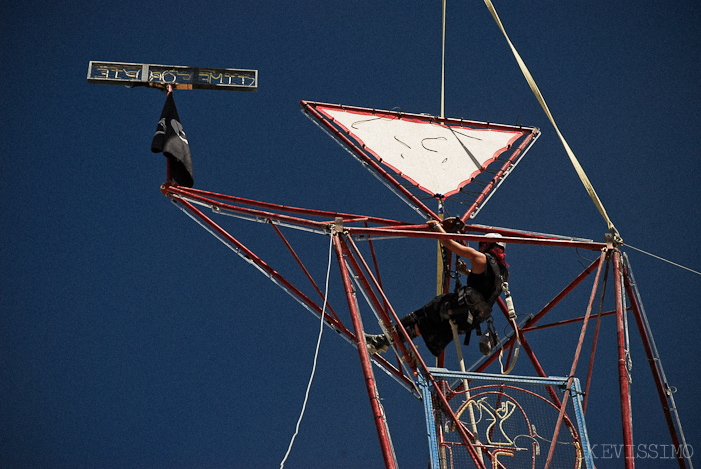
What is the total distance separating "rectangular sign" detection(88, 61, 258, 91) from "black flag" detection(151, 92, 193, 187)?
2.66 ft

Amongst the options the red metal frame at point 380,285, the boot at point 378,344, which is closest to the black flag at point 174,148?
the red metal frame at point 380,285

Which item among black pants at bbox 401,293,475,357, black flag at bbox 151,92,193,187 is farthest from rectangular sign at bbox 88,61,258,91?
black pants at bbox 401,293,475,357

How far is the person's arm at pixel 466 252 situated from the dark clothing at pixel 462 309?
0.13 meters

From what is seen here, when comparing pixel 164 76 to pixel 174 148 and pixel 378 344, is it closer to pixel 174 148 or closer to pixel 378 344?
pixel 174 148

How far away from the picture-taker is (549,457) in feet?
35.9

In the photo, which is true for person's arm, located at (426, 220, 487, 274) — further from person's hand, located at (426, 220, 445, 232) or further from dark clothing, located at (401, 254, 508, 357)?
dark clothing, located at (401, 254, 508, 357)

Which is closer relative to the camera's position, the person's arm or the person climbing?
the person's arm

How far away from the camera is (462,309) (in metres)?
13.3

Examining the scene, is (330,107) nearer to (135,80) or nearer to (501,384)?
(135,80)

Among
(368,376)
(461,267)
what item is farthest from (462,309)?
(368,376)

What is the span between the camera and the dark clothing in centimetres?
1287

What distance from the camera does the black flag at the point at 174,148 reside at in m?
13.9

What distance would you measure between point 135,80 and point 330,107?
3.79 meters

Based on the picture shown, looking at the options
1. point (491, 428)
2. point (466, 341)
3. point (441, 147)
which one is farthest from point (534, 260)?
point (491, 428)
